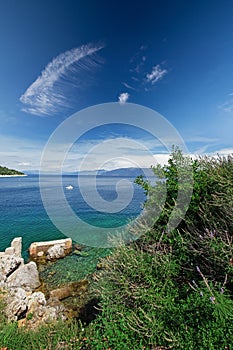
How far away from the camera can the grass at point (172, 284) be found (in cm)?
314

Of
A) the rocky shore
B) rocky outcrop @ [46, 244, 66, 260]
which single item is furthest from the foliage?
rocky outcrop @ [46, 244, 66, 260]

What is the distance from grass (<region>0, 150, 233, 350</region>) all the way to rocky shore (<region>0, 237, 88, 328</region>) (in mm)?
1770

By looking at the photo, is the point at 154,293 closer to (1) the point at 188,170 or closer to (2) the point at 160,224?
(2) the point at 160,224

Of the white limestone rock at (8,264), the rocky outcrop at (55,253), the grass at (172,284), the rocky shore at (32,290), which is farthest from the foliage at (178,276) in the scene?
the rocky outcrop at (55,253)

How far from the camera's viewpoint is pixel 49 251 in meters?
13.7

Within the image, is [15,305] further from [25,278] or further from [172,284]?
[172,284]

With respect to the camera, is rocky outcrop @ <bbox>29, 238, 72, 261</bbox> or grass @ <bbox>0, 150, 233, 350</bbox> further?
rocky outcrop @ <bbox>29, 238, 72, 261</bbox>

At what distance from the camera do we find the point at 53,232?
19.8m

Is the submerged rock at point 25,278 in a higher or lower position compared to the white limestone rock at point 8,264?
lower

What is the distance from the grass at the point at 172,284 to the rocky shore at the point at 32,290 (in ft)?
5.81

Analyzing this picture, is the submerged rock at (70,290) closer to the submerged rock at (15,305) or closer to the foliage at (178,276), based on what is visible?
the submerged rock at (15,305)

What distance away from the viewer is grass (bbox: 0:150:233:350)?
3139 millimetres

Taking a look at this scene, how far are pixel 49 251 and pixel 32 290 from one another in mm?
3967

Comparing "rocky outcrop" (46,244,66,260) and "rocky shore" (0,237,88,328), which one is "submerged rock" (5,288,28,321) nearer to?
"rocky shore" (0,237,88,328)
